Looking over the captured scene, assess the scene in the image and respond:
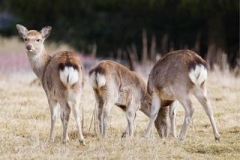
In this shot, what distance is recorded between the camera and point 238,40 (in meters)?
30.2

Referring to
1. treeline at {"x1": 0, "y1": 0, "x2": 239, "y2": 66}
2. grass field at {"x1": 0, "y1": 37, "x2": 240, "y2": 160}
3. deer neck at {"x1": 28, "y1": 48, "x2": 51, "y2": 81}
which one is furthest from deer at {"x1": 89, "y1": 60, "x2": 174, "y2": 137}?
treeline at {"x1": 0, "y1": 0, "x2": 239, "y2": 66}

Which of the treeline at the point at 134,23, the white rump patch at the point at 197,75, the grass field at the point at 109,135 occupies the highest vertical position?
the treeline at the point at 134,23

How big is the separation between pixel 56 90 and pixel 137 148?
135 centimetres

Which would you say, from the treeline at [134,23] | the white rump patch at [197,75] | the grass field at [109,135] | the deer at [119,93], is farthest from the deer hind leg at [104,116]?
the treeline at [134,23]

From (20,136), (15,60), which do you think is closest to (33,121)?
(20,136)

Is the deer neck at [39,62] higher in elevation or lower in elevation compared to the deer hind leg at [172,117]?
higher

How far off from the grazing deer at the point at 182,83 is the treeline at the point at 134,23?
1592cm

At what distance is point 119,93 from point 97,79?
2.11ft

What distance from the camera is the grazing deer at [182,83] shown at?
10.7m

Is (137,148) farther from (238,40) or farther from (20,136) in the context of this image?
(238,40)

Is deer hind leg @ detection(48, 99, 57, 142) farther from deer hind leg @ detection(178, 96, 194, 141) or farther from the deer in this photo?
deer hind leg @ detection(178, 96, 194, 141)

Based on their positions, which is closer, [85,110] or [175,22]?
[85,110]

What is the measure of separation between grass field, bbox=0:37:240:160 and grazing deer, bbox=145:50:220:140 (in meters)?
0.43

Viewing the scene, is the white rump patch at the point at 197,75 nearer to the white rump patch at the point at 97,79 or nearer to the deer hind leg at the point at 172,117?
the deer hind leg at the point at 172,117
